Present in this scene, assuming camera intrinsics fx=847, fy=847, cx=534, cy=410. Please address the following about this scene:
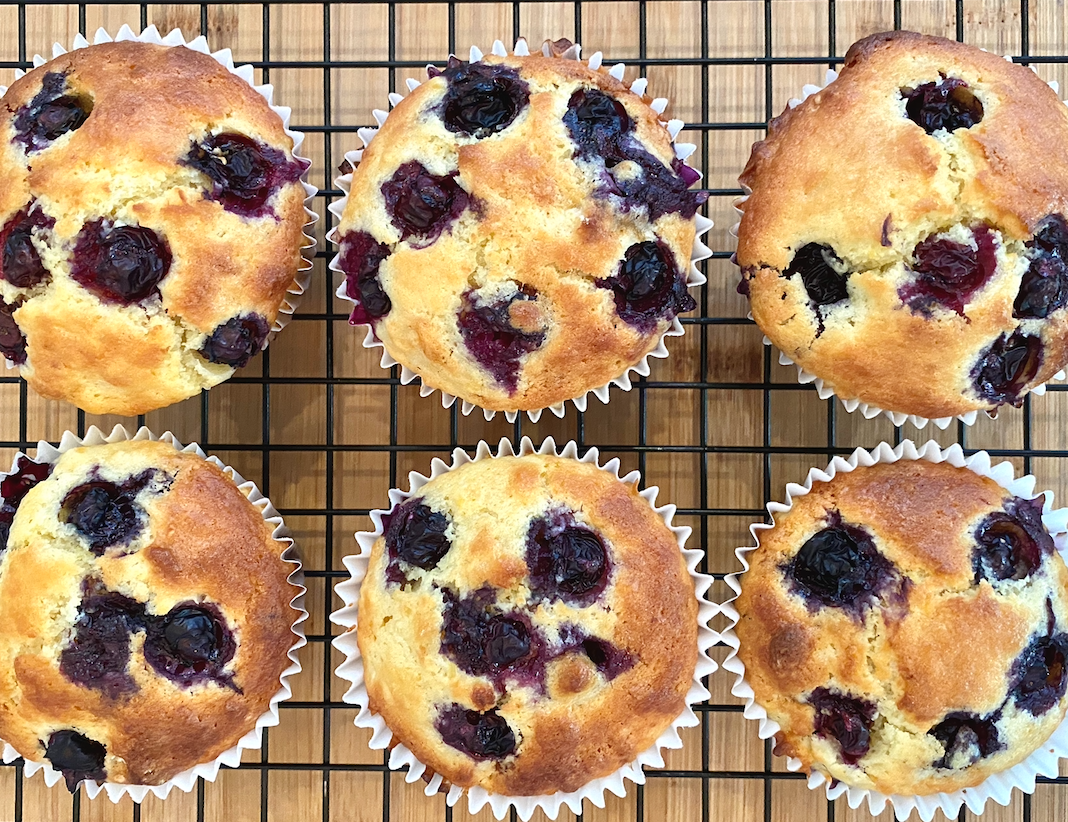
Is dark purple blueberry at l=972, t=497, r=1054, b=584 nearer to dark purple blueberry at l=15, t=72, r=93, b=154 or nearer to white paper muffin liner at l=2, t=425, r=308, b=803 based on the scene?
white paper muffin liner at l=2, t=425, r=308, b=803

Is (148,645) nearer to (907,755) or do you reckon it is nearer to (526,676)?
(526,676)

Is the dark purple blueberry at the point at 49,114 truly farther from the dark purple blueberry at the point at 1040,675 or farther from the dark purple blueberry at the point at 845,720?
the dark purple blueberry at the point at 1040,675

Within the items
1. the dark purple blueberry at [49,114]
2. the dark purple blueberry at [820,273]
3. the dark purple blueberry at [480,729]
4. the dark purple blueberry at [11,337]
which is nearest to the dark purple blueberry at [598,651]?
the dark purple blueberry at [480,729]

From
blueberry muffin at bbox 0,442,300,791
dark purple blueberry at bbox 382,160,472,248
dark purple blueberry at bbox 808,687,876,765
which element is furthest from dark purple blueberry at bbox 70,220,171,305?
dark purple blueberry at bbox 808,687,876,765

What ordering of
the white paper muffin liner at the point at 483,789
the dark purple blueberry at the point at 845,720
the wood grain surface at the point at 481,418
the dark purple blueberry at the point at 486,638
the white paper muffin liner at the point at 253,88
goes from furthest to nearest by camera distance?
the wood grain surface at the point at 481,418, the white paper muffin liner at the point at 253,88, the white paper muffin liner at the point at 483,789, the dark purple blueberry at the point at 845,720, the dark purple blueberry at the point at 486,638

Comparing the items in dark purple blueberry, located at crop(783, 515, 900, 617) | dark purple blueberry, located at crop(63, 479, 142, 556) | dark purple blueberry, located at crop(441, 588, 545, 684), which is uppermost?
dark purple blueberry, located at crop(63, 479, 142, 556)

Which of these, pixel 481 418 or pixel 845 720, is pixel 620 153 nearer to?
pixel 481 418

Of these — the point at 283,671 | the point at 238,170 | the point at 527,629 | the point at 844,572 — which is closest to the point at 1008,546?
the point at 844,572
